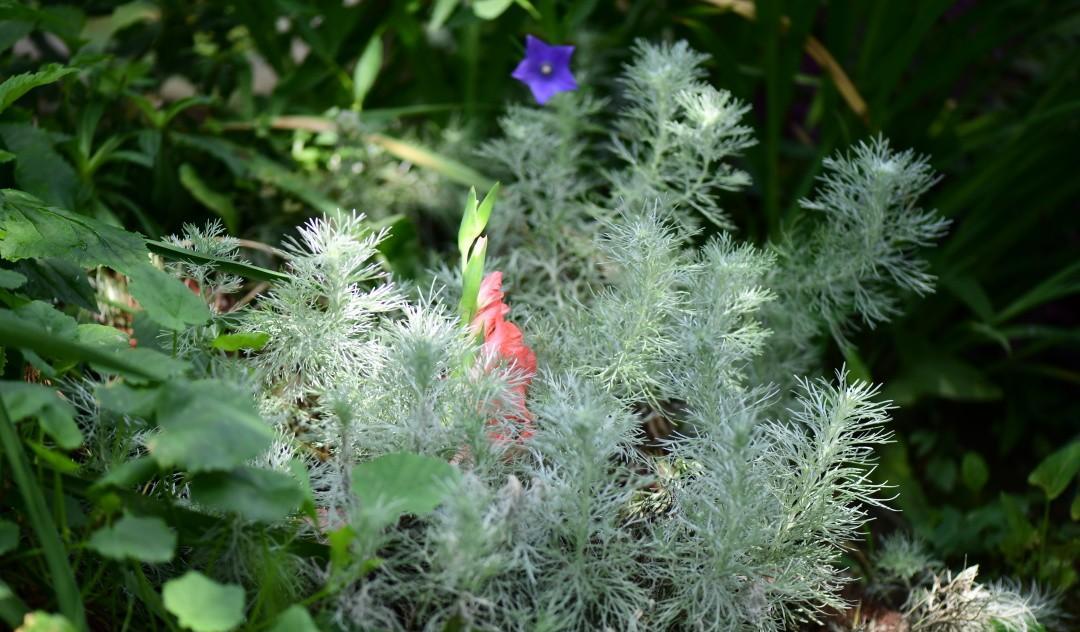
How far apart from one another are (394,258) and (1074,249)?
1.00m

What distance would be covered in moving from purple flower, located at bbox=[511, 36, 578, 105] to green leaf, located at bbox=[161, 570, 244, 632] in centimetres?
75

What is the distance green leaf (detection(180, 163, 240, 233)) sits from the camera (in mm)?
1176

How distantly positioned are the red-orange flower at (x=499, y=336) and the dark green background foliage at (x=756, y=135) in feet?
1.13

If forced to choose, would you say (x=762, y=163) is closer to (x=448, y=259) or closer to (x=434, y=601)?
(x=448, y=259)

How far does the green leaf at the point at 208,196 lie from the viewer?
1176 millimetres

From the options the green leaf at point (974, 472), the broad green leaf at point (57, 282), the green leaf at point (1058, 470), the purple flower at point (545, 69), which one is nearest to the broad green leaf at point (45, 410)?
the broad green leaf at point (57, 282)

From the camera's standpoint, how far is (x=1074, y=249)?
4.75 ft

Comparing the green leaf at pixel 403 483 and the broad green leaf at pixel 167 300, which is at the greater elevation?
the broad green leaf at pixel 167 300

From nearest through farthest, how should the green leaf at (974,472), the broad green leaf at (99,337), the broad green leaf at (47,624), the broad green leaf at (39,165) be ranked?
the broad green leaf at (47,624) < the broad green leaf at (99,337) < the broad green leaf at (39,165) < the green leaf at (974,472)

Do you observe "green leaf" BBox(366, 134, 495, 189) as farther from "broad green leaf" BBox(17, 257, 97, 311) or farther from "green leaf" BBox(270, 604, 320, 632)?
"green leaf" BBox(270, 604, 320, 632)

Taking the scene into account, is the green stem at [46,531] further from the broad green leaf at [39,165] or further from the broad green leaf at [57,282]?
the broad green leaf at [39,165]

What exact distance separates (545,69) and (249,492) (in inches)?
29.4

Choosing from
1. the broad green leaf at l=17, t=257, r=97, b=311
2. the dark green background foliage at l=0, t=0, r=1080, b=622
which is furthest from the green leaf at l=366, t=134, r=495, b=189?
the broad green leaf at l=17, t=257, r=97, b=311

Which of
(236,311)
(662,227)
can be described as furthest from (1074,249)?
(236,311)
